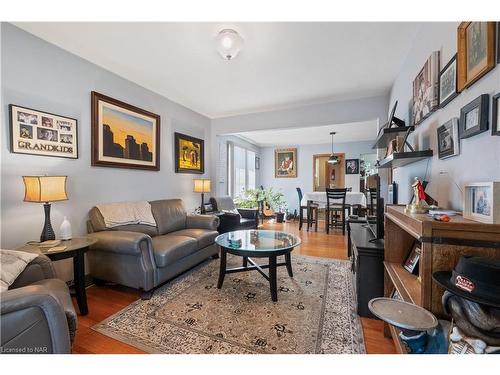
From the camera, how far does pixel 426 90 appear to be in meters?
1.66

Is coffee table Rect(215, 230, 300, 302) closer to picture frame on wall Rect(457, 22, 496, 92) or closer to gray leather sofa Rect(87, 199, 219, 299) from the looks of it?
gray leather sofa Rect(87, 199, 219, 299)

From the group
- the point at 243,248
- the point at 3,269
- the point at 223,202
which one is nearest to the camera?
the point at 3,269

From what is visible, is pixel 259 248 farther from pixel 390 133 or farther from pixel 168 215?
pixel 390 133

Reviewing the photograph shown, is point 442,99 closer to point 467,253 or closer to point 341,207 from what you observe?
point 467,253

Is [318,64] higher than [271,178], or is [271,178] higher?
[318,64]

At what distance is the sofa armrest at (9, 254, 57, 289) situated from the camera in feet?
4.37

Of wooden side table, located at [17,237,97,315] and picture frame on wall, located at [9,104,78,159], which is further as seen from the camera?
picture frame on wall, located at [9,104,78,159]

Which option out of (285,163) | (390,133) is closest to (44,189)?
(390,133)


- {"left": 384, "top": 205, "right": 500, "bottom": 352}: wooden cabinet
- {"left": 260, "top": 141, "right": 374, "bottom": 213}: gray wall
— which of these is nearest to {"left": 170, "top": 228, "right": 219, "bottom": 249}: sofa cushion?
{"left": 384, "top": 205, "right": 500, "bottom": 352}: wooden cabinet

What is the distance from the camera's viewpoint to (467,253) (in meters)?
0.85

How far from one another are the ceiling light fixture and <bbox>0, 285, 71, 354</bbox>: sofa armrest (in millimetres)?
2122
